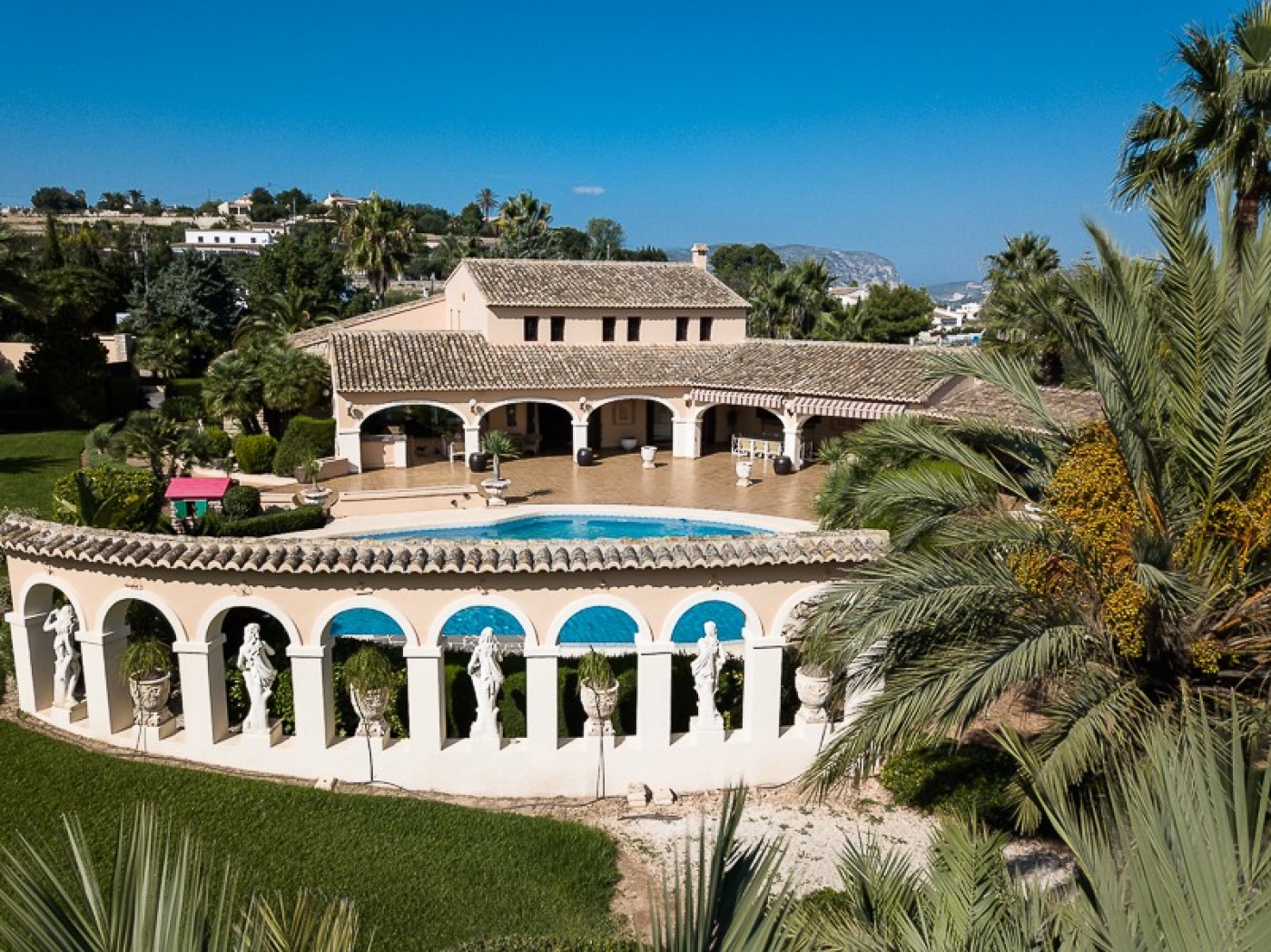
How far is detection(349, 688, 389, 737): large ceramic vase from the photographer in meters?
13.9

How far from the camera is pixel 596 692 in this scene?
548 inches

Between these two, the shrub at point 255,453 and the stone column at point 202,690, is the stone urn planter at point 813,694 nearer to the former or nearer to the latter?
the stone column at point 202,690

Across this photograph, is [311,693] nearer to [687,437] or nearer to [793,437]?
[793,437]

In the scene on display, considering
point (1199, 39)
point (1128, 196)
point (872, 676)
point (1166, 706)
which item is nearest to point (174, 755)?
point (872, 676)

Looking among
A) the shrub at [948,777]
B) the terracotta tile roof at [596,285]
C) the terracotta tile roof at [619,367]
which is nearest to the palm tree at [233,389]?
the terracotta tile roof at [619,367]

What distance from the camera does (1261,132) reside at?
13781 millimetres

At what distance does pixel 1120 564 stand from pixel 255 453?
3108 cm

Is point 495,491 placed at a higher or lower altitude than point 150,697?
higher

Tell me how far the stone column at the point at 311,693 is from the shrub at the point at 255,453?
22.2 meters

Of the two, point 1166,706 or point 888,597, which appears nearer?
point 1166,706

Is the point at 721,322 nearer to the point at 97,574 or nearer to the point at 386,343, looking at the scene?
the point at 386,343

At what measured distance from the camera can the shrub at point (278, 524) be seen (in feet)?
84.9

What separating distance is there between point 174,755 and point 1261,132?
1770cm

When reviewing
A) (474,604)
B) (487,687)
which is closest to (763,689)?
(487,687)
